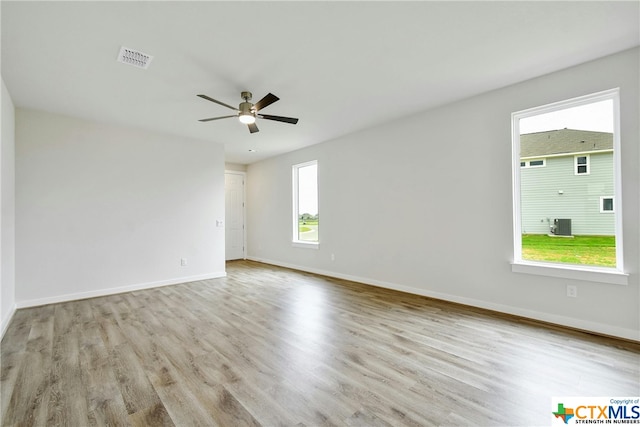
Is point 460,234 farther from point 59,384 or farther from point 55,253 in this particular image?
point 55,253

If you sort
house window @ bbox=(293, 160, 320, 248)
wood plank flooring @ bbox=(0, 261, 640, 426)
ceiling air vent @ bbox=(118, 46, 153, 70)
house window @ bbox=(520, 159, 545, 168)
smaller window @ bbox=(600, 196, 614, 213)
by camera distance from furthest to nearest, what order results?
house window @ bbox=(293, 160, 320, 248) < house window @ bbox=(520, 159, 545, 168) < smaller window @ bbox=(600, 196, 614, 213) < ceiling air vent @ bbox=(118, 46, 153, 70) < wood plank flooring @ bbox=(0, 261, 640, 426)

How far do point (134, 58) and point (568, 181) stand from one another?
455 centimetres

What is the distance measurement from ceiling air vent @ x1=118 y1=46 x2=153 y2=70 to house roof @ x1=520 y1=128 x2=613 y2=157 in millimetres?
4085

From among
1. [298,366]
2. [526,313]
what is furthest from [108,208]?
[526,313]

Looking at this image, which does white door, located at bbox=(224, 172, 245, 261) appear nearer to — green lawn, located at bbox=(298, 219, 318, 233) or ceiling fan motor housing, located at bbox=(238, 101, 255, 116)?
green lawn, located at bbox=(298, 219, 318, 233)

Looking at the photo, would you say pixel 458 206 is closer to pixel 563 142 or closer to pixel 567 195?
pixel 567 195

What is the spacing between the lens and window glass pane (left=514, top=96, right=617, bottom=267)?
9.36 feet

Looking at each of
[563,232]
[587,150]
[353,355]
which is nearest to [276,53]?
[353,355]

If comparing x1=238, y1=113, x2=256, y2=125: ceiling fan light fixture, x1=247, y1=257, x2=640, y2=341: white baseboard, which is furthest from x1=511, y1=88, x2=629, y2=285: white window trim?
x1=238, y1=113, x2=256, y2=125: ceiling fan light fixture

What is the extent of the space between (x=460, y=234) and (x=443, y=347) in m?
1.73

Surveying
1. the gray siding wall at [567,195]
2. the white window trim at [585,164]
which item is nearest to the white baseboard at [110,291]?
the gray siding wall at [567,195]

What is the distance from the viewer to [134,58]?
8.75ft

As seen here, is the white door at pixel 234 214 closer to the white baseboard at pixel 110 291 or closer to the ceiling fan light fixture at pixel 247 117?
the white baseboard at pixel 110 291

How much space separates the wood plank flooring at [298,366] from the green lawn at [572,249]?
731mm
